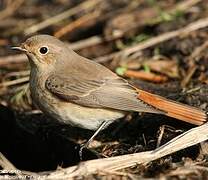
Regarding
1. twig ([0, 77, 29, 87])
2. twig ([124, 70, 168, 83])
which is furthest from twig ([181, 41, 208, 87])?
twig ([0, 77, 29, 87])

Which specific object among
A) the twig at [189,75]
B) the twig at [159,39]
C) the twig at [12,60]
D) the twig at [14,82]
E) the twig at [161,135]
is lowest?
the twig at [161,135]

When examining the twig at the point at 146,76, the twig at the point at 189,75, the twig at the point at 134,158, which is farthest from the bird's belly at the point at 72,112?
the twig at the point at 146,76

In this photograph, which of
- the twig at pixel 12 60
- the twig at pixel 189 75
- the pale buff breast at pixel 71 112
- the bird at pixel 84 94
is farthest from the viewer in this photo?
the twig at pixel 12 60

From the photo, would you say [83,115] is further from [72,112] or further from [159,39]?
[159,39]

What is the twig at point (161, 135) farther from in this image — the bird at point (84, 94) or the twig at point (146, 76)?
the twig at point (146, 76)

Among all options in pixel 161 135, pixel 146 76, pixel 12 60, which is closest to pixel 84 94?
pixel 161 135

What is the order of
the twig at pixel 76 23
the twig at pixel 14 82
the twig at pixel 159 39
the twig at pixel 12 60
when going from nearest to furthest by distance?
the twig at pixel 14 82
the twig at pixel 159 39
the twig at pixel 12 60
the twig at pixel 76 23

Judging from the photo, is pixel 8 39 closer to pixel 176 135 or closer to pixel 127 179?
pixel 176 135
